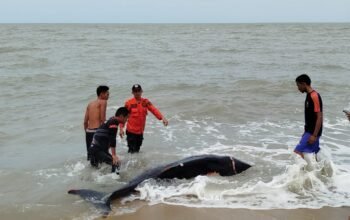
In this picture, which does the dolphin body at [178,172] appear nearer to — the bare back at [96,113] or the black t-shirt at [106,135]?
the black t-shirt at [106,135]

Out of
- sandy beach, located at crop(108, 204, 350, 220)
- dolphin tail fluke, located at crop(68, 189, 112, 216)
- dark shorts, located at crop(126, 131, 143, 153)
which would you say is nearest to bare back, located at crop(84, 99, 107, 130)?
dark shorts, located at crop(126, 131, 143, 153)

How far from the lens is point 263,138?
10.5 m

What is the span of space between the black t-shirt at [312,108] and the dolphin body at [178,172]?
4.92ft

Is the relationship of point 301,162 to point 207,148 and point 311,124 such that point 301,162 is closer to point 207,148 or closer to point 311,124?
point 311,124

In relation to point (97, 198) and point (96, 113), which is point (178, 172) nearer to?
point (97, 198)

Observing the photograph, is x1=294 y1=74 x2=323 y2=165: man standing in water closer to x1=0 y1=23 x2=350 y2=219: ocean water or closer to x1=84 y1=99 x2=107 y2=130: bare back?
x1=0 y1=23 x2=350 y2=219: ocean water

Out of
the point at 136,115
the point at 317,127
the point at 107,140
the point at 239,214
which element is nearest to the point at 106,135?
the point at 107,140

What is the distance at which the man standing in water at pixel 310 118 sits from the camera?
22.2ft

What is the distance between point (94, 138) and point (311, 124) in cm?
361

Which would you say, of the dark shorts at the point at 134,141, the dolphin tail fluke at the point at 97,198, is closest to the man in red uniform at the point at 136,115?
the dark shorts at the point at 134,141

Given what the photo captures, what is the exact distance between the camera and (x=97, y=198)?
6492mm

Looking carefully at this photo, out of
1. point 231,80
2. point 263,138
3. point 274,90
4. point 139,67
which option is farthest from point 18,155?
point 139,67

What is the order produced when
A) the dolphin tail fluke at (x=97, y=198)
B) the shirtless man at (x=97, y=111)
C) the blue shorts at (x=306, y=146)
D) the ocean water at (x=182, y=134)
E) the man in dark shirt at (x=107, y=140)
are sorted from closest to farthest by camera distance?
the dolphin tail fluke at (x=97, y=198)
the ocean water at (x=182, y=134)
the blue shorts at (x=306, y=146)
the man in dark shirt at (x=107, y=140)
the shirtless man at (x=97, y=111)

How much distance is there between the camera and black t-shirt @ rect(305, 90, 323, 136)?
22.2 feet
